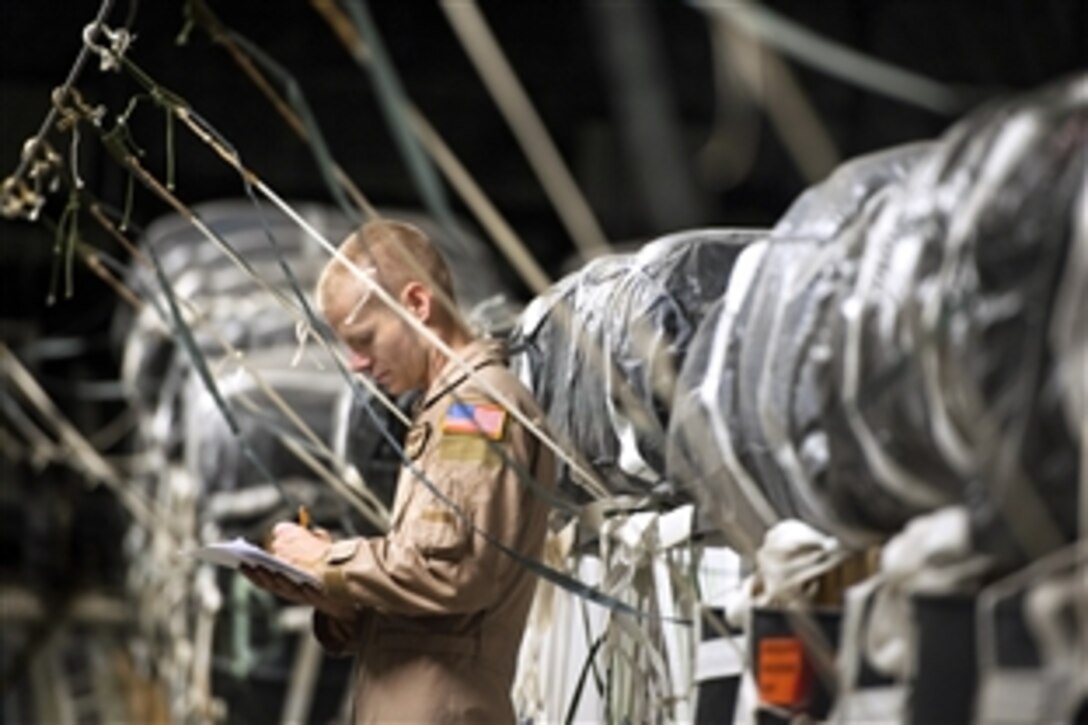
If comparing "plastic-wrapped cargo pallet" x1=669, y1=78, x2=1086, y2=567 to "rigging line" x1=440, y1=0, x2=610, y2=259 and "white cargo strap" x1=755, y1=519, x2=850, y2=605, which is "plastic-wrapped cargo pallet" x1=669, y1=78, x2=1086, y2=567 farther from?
"rigging line" x1=440, y1=0, x2=610, y2=259

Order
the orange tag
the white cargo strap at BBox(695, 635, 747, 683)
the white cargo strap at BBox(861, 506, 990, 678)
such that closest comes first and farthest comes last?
the white cargo strap at BBox(861, 506, 990, 678)
the orange tag
the white cargo strap at BBox(695, 635, 747, 683)

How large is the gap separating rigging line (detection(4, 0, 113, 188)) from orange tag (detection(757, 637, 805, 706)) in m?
1.22

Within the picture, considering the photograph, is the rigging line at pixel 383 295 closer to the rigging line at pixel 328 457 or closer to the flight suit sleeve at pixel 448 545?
the flight suit sleeve at pixel 448 545

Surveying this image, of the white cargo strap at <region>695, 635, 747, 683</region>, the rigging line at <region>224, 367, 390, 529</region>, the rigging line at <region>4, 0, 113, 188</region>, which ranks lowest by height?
the white cargo strap at <region>695, 635, 747, 683</region>

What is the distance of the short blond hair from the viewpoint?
11.4 feet

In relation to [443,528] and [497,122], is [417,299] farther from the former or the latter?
[497,122]

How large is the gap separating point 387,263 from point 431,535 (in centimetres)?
38

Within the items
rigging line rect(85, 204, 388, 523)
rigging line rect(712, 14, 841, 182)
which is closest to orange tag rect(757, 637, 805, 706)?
rigging line rect(712, 14, 841, 182)

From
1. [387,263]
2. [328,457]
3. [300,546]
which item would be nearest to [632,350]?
[387,263]

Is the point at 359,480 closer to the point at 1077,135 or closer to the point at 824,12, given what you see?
the point at 1077,135

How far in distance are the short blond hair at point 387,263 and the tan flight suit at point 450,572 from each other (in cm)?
10

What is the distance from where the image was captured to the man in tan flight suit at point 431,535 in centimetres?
328

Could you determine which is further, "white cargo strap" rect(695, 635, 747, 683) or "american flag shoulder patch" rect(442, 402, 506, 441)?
"american flag shoulder patch" rect(442, 402, 506, 441)

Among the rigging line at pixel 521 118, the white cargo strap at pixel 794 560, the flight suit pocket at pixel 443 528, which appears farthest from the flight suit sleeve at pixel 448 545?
the rigging line at pixel 521 118
